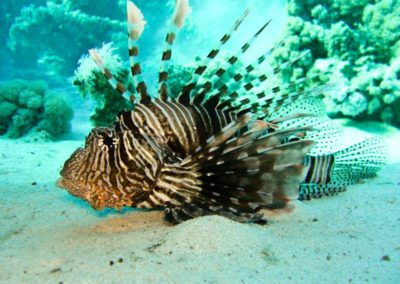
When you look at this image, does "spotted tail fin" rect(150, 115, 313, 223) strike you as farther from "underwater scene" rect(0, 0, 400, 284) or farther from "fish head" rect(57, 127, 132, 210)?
"fish head" rect(57, 127, 132, 210)

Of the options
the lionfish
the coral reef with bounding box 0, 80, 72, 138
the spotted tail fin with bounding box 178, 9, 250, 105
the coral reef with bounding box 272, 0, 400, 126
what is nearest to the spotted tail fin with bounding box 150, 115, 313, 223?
the lionfish

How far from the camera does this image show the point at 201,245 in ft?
9.20

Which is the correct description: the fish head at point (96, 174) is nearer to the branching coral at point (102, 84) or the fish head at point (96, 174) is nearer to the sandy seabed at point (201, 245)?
the sandy seabed at point (201, 245)

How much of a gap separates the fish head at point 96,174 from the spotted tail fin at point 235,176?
1.47 ft

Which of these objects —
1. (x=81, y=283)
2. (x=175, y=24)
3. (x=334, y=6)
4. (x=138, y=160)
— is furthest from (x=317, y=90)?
(x=334, y=6)

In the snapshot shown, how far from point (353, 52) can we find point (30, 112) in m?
8.90

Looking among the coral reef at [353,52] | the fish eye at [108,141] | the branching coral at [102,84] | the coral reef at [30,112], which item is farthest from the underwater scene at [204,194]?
the coral reef at [30,112]

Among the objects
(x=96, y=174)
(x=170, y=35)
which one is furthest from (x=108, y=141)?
(x=170, y=35)

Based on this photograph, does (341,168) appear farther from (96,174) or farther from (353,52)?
(353,52)

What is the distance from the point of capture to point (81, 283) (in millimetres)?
2316

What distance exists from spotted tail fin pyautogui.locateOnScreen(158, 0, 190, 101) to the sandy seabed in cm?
142

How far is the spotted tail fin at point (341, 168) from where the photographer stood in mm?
4406

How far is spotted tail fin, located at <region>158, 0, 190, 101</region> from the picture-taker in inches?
122

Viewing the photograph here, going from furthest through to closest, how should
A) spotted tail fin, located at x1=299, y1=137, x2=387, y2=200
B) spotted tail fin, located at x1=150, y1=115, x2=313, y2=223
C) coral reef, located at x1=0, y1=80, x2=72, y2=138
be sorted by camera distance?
coral reef, located at x1=0, y1=80, x2=72, y2=138, spotted tail fin, located at x1=299, y1=137, x2=387, y2=200, spotted tail fin, located at x1=150, y1=115, x2=313, y2=223
